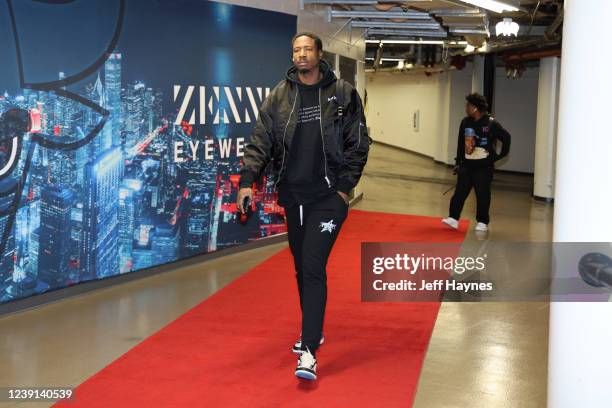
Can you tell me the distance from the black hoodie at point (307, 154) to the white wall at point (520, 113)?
1218 centimetres

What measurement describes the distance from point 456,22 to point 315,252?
18.0 ft

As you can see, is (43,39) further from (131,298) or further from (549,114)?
(549,114)

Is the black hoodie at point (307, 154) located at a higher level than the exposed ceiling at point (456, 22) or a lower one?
lower

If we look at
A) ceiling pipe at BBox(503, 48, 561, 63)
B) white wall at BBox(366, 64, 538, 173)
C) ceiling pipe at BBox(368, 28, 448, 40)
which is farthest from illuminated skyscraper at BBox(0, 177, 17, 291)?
white wall at BBox(366, 64, 538, 173)

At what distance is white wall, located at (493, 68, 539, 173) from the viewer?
15.8 meters

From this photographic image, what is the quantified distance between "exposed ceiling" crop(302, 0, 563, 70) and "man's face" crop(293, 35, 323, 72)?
337 centimetres

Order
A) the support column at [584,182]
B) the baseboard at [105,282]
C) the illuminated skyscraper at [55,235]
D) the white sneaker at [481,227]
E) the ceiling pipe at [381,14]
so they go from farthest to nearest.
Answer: the ceiling pipe at [381,14]
the white sneaker at [481,227]
the illuminated skyscraper at [55,235]
the baseboard at [105,282]
the support column at [584,182]

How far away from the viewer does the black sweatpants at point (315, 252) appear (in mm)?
3898

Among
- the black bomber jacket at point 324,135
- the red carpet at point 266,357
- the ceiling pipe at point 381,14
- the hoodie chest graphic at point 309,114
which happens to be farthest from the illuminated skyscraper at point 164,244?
the ceiling pipe at point 381,14

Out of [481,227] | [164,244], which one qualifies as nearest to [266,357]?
[164,244]

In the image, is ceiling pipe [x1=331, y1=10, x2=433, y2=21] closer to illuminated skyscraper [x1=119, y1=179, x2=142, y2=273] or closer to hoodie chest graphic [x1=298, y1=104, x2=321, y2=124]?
illuminated skyscraper [x1=119, y1=179, x2=142, y2=273]

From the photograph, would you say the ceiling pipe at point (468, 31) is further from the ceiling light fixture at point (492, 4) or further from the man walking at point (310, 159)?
the man walking at point (310, 159)

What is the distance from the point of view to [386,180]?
569 inches

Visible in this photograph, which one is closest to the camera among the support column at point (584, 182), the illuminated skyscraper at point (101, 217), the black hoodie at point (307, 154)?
the support column at point (584, 182)
